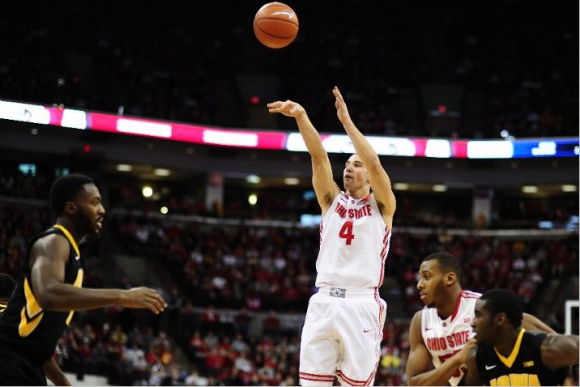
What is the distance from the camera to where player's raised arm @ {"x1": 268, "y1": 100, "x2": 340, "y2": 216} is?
678cm

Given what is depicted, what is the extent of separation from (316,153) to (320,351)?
1.58 metres

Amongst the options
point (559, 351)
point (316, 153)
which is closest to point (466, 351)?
point (559, 351)

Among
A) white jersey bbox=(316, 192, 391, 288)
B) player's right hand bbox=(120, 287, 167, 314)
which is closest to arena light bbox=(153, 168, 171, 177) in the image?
white jersey bbox=(316, 192, 391, 288)

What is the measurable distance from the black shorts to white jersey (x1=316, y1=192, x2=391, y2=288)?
261cm

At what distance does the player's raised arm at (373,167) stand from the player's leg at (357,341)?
0.73 meters

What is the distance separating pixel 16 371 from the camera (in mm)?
4535

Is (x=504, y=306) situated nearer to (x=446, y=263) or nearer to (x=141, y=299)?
(x=446, y=263)

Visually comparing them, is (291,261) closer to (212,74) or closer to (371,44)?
(212,74)

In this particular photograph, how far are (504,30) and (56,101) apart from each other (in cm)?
1891

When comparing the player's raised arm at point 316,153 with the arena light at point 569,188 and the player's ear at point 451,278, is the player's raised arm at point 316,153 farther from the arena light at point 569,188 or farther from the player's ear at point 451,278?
the arena light at point 569,188

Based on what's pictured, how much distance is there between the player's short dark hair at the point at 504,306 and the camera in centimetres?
498

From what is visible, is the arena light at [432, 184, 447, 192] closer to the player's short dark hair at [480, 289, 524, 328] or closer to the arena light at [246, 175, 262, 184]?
the arena light at [246, 175, 262, 184]

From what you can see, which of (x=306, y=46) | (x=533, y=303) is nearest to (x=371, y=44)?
(x=306, y=46)

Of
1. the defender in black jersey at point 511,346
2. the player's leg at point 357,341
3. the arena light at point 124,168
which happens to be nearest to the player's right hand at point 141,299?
the defender in black jersey at point 511,346
